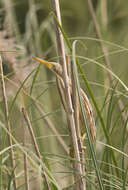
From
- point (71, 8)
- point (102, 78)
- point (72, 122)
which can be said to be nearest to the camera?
point (72, 122)

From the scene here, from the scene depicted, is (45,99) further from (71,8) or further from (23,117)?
(71,8)

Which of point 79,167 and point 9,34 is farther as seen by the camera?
point 9,34

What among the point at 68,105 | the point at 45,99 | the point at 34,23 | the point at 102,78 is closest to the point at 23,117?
the point at 68,105

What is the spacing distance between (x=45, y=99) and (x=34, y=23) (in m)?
0.32

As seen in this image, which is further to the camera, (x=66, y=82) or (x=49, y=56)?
(x=49, y=56)

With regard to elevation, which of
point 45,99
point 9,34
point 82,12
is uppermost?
point 82,12

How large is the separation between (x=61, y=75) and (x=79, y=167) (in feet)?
0.41

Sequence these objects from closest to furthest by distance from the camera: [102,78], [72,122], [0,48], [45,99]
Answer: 1. [72,122]
2. [0,48]
3. [102,78]
4. [45,99]

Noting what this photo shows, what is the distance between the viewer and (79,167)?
417 millimetres

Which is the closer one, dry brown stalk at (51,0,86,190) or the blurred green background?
dry brown stalk at (51,0,86,190)

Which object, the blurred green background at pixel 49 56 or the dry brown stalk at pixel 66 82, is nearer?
the dry brown stalk at pixel 66 82

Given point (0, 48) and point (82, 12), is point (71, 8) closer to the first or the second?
point (82, 12)

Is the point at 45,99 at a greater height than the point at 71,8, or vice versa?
the point at 71,8

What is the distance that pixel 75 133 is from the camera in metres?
0.40
